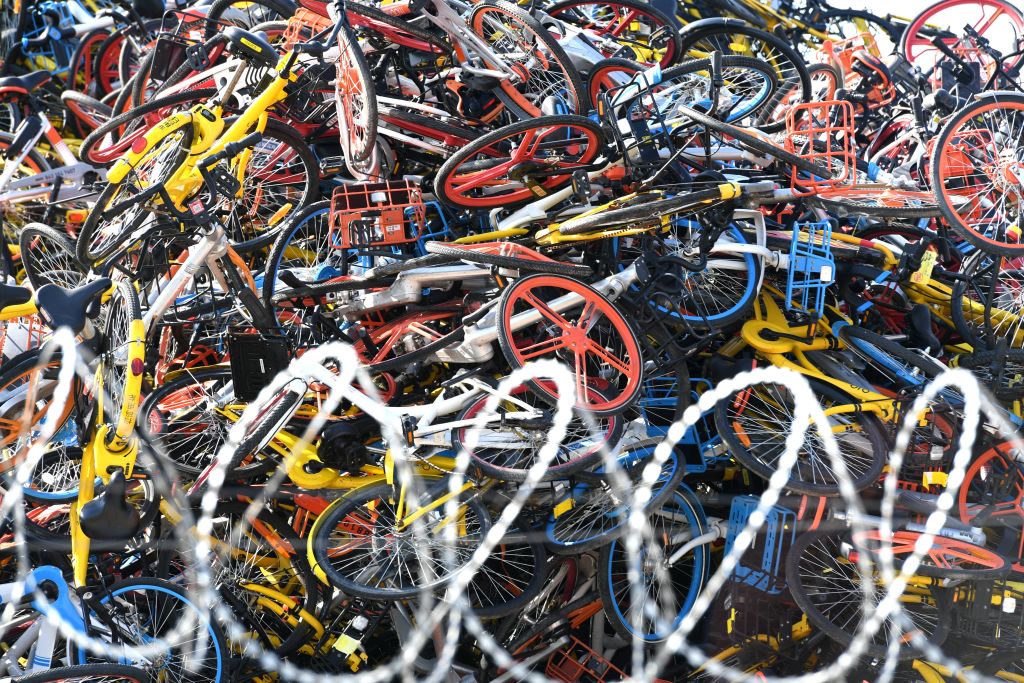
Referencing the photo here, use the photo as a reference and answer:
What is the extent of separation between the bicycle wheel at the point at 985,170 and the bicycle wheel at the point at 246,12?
5.76 metres

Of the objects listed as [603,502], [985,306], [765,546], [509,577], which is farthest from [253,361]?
[985,306]

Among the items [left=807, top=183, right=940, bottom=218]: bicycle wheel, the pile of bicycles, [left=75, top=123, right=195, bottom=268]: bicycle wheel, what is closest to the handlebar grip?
the pile of bicycles

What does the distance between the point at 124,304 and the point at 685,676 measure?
451cm

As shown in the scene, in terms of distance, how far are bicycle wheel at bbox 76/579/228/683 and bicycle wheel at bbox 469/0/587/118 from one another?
4.21 metres

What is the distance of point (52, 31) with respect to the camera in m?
9.73

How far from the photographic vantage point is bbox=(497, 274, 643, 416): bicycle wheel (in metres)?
5.61

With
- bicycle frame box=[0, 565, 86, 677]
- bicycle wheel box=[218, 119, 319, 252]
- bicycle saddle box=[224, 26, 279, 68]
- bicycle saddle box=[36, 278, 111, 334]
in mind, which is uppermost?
bicycle saddle box=[224, 26, 279, 68]

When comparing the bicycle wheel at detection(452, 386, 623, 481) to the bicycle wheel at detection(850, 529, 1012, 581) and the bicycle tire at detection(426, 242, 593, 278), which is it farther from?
the bicycle wheel at detection(850, 529, 1012, 581)

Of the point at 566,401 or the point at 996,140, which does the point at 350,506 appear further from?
the point at 996,140

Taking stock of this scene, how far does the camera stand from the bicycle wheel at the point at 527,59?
681 centimetres

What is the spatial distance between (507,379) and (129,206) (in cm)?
258

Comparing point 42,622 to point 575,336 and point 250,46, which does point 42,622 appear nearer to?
point 575,336

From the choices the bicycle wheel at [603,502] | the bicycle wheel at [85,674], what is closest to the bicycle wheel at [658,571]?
the bicycle wheel at [603,502]

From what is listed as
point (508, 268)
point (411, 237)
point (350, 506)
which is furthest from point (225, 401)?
point (508, 268)
